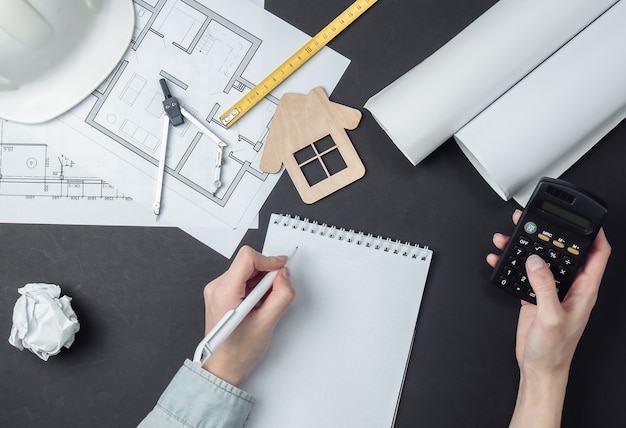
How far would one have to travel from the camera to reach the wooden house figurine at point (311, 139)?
2.81 ft

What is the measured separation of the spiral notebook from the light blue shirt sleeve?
0.32 ft

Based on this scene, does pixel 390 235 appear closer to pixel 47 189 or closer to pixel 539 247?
pixel 539 247

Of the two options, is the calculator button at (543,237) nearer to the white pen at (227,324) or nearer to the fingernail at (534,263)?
the fingernail at (534,263)

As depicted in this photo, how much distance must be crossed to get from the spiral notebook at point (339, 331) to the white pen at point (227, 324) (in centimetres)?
11

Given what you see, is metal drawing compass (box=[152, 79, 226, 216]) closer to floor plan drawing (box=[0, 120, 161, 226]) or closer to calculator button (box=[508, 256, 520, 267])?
floor plan drawing (box=[0, 120, 161, 226])

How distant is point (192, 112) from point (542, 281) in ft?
1.77

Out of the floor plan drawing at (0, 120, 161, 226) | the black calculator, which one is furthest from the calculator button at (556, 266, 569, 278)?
the floor plan drawing at (0, 120, 161, 226)

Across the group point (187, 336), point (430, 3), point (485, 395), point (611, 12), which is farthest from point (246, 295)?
point (611, 12)

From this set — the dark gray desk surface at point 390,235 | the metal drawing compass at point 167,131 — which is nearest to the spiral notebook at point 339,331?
the dark gray desk surface at point 390,235

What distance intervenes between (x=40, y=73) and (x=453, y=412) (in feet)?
2.50

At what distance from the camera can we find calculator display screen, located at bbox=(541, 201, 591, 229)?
0.75 metres

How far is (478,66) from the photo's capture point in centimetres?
77

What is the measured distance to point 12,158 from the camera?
88cm

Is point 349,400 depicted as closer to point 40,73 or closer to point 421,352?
point 421,352
